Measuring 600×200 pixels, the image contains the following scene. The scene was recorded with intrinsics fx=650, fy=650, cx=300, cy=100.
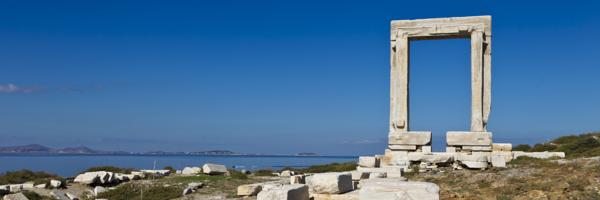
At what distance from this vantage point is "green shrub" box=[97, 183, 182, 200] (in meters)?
17.3

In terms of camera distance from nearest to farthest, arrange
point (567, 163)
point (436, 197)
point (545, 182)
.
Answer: point (436, 197)
point (545, 182)
point (567, 163)

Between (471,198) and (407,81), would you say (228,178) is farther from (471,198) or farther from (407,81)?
(471,198)

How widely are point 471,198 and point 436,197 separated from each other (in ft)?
13.9

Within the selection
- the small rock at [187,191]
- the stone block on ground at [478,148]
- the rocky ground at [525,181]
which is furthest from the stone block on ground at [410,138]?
the small rock at [187,191]

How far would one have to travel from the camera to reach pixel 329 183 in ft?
37.6

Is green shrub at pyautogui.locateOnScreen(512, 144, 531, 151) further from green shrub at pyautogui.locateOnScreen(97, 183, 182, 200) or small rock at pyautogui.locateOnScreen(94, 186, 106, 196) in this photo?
small rock at pyautogui.locateOnScreen(94, 186, 106, 196)

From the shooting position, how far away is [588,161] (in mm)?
18172

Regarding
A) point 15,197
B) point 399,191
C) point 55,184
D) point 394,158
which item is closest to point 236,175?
point 394,158

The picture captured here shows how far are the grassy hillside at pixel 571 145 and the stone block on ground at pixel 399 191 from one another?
19360 mm

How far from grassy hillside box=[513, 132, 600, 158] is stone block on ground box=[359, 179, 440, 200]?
19.4 m

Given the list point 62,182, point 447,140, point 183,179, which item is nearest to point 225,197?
point 183,179

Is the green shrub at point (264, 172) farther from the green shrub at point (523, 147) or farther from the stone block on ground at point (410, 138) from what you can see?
the green shrub at point (523, 147)

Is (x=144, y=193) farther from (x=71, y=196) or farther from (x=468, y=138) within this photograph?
(x=468, y=138)

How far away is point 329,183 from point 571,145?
21319 millimetres
